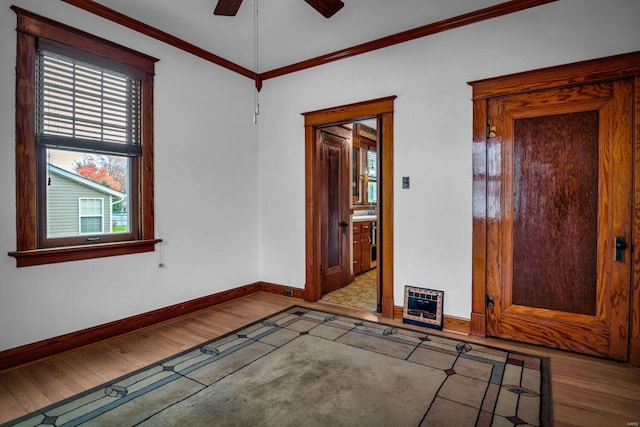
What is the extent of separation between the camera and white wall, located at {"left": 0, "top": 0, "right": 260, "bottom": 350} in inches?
101

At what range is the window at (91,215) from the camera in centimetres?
301

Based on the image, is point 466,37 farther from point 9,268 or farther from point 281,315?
point 9,268

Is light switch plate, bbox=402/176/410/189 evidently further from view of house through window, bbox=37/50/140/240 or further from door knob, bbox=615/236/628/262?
view of house through window, bbox=37/50/140/240

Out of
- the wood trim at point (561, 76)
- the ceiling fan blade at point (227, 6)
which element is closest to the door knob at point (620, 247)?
the wood trim at point (561, 76)

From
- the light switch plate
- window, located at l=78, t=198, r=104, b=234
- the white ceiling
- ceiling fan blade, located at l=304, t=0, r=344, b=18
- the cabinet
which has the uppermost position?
the white ceiling

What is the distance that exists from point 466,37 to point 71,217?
3997mm

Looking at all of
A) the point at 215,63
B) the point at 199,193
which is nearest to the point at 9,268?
the point at 199,193

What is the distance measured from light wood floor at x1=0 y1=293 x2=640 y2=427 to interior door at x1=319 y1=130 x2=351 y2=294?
1.47 meters

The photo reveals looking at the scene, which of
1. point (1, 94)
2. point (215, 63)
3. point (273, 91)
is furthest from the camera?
point (273, 91)

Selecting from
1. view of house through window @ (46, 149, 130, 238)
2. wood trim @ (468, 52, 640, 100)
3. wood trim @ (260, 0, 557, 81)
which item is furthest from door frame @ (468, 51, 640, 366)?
view of house through window @ (46, 149, 130, 238)

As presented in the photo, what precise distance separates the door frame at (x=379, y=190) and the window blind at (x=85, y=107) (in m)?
Result: 1.95

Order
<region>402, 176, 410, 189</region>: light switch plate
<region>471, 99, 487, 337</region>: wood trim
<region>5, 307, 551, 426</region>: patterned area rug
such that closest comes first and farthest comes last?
<region>5, 307, 551, 426</region>: patterned area rug, <region>471, 99, 487, 337</region>: wood trim, <region>402, 176, 410, 189</region>: light switch plate

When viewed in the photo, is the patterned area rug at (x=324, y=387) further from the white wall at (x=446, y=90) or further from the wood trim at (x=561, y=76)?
the wood trim at (x=561, y=76)

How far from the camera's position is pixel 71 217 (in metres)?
2.94
